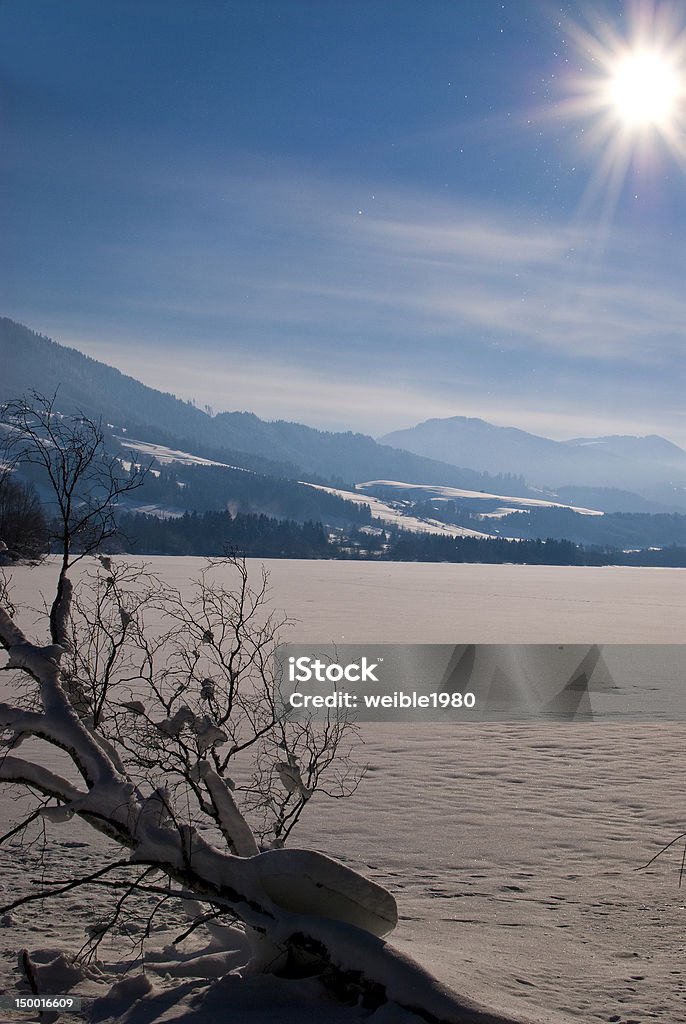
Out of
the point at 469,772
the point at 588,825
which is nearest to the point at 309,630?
the point at 469,772

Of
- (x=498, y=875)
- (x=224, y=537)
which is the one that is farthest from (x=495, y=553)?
(x=498, y=875)

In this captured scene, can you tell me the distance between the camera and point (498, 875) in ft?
32.9

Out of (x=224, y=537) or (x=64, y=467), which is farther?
(x=224, y=537)

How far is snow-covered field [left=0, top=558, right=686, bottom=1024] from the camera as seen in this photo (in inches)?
255

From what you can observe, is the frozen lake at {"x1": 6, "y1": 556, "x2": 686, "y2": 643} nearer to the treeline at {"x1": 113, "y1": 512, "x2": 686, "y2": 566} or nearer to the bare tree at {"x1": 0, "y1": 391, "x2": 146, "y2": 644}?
the bare tree at {"x1": 0, "y1": 391, "x2": 146, "y2": 644}

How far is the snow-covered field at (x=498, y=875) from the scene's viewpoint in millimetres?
6473

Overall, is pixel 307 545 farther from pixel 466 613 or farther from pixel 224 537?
pixel 466 613

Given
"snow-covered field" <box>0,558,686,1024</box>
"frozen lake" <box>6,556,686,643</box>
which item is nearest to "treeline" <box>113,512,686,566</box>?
"frozen lake" <box>6,556,686,643</box>

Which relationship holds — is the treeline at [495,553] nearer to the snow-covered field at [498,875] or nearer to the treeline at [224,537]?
the treeline at [224,537]

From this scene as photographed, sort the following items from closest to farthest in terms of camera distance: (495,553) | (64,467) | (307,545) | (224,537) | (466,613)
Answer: (64,467), (466,613), (224,537), (307,545), (495,553)

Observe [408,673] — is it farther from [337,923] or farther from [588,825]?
[337,923]

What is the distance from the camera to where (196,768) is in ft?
21.9

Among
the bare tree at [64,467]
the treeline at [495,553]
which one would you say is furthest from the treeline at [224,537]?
the bare tree at [64,467]

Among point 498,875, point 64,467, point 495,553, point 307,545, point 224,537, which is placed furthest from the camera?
point 495,553
